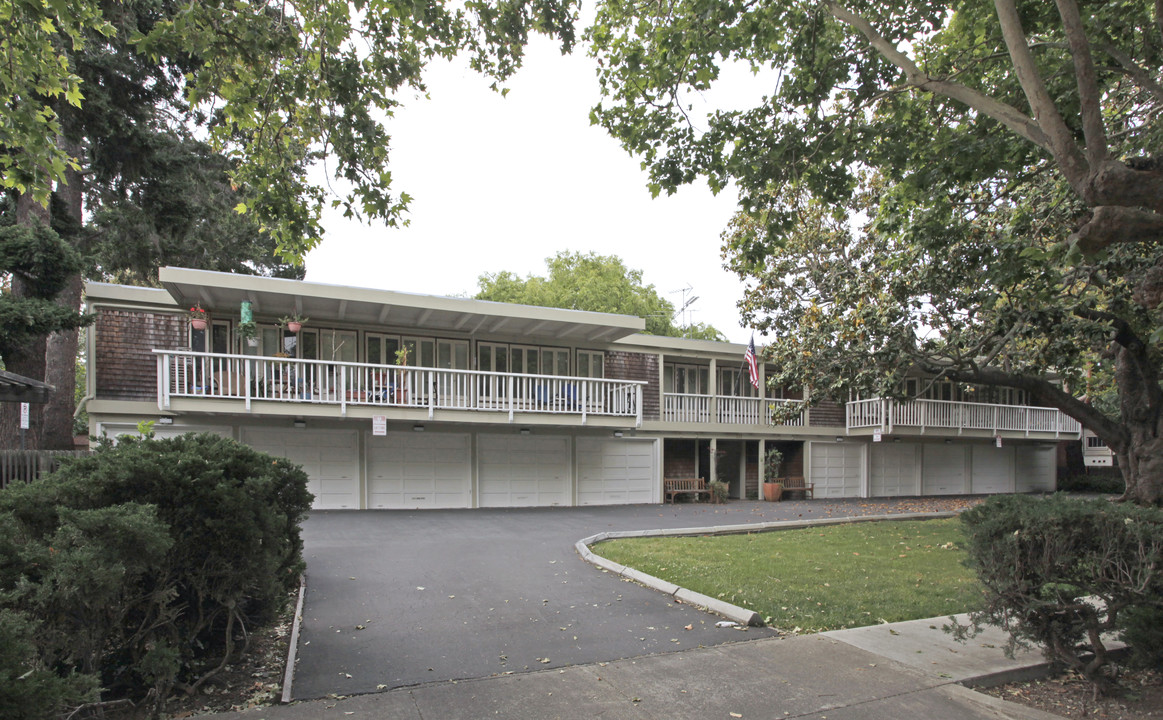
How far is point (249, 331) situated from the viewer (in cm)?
1576

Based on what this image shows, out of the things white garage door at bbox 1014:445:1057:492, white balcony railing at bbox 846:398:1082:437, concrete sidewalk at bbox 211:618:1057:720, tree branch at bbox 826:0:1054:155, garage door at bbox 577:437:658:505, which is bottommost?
white garage door at bbox 1014:445:1057:492

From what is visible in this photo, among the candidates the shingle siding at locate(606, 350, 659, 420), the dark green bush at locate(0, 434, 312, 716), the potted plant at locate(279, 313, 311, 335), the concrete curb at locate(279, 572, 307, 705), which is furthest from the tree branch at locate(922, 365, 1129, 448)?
the potted plant at locate(279, 313, 311, 335)

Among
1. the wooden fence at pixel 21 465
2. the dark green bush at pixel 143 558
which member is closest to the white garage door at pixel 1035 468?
the dark green bush at pixel 143 558

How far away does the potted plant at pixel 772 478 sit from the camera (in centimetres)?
2323

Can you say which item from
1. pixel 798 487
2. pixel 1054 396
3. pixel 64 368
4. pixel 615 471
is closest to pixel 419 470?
pixel 615 471

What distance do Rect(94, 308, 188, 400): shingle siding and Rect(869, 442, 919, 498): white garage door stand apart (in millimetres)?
23709

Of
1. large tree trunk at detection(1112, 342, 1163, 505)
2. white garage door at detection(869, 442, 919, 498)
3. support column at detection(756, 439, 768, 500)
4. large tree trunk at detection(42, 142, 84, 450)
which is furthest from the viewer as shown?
white garage door at detection(869, 442, 919, 498)

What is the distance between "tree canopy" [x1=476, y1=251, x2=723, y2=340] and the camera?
4244 cm

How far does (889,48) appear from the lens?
648 centimetres

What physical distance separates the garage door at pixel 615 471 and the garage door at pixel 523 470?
632mm

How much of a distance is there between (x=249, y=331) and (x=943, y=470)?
26507 mm

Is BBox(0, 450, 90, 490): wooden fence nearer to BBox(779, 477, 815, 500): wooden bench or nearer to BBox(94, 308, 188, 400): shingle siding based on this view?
BBox(94, 308, 188, 400): shingle siding

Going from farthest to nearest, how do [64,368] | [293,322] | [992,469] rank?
[992,469] → [64,368] → [293,322]

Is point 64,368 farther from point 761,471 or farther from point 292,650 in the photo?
point 761,471
